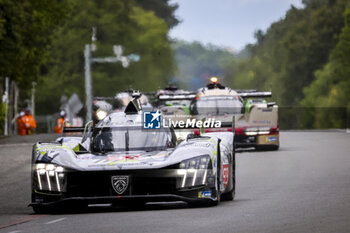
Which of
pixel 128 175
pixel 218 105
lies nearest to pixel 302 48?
pixel 218 105

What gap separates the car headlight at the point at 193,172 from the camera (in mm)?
12227

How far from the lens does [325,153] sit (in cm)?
2784

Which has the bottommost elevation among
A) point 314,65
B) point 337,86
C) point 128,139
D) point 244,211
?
point 244,211

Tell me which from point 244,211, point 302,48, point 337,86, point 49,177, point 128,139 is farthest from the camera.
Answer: point 302,48

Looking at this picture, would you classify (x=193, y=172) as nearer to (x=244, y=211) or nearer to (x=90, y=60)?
(x=244, y=211)

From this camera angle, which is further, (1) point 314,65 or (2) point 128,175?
(1) point 314,65

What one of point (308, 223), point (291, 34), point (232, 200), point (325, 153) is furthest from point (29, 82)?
point (291, 34)

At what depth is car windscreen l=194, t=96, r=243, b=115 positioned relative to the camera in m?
30.4

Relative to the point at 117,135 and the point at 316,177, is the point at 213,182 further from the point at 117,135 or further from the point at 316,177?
the point at 316,177

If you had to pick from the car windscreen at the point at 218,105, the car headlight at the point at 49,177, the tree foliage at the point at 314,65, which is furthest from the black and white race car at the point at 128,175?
the tree foliage at the point at 314,65

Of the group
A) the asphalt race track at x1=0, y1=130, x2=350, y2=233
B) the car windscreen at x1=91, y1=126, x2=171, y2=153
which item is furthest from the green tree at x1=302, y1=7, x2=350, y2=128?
the car windscreen at x1=91, y1=126, x2=171, y2=153

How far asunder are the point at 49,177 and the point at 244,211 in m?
2.38

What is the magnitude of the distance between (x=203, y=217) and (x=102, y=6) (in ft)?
249

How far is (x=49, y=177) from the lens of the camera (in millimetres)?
12438
